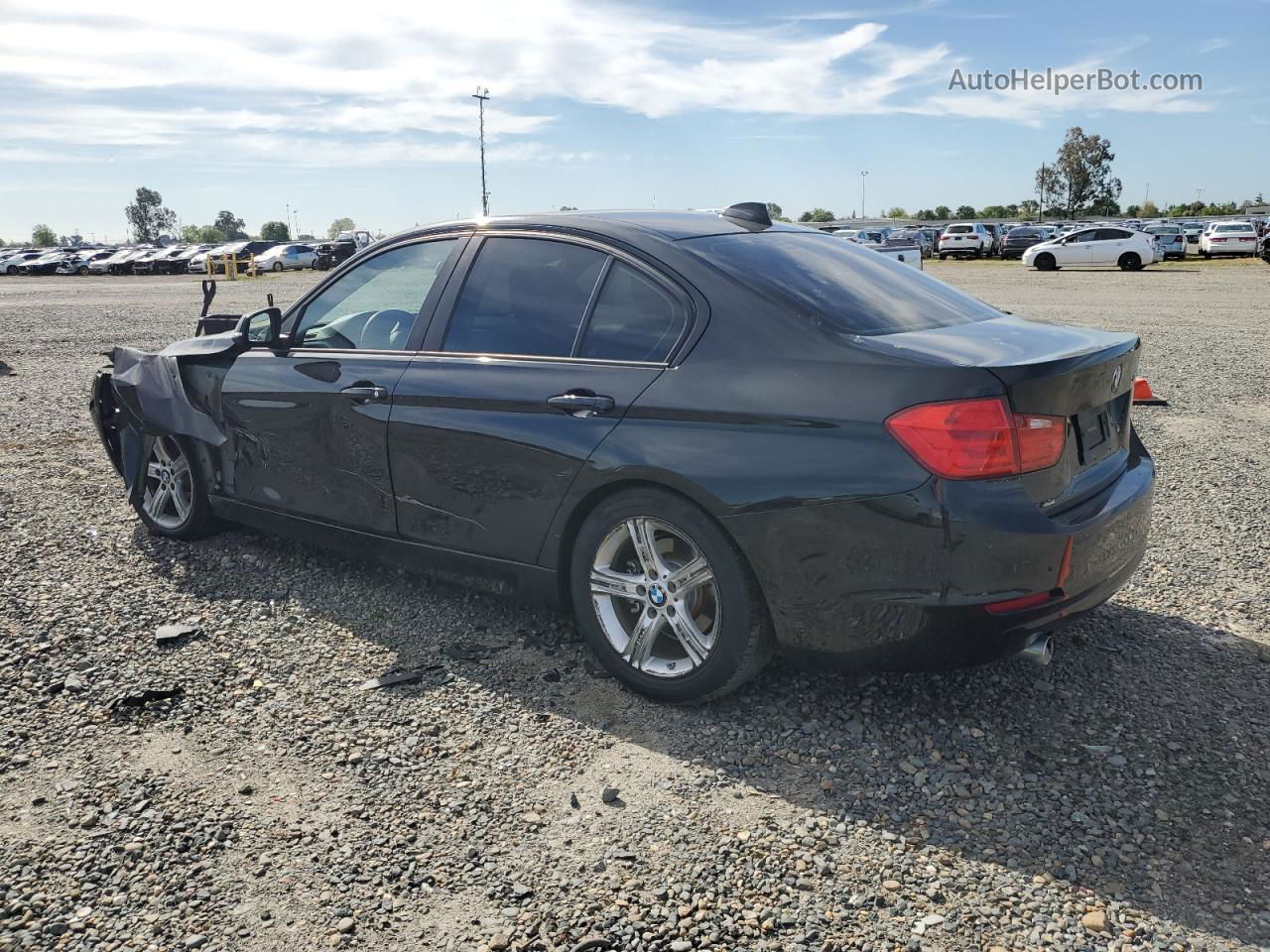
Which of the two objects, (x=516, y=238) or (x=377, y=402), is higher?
(x=516, y=238)

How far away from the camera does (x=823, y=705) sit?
11.9 ft

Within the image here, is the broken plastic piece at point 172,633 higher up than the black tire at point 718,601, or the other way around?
the black tire at point 718,601

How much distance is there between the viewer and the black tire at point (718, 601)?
333cm

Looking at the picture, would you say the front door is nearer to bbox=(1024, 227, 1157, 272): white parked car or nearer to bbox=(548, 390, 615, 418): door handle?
bbox=(548, 390, 615, 418): door handle

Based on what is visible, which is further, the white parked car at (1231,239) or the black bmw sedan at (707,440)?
the white parked car at (1231,239)

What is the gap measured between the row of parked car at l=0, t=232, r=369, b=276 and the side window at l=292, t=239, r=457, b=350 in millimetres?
49179

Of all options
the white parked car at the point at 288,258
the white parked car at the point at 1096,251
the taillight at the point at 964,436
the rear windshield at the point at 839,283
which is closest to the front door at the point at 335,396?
the rear windshield at the point at 839,283

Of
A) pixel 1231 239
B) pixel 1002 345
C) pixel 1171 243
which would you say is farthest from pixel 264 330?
pixel 1171 243

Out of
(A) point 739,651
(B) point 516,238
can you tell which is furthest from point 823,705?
(B) point 516,238

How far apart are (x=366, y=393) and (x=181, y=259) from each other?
62.0 meters

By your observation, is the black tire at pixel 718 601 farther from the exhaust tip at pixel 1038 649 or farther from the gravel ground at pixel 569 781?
the exhaust tip at pixel 1038 649

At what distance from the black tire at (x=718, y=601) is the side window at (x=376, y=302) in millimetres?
1324

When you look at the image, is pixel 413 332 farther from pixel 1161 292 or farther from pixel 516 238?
pixel 1161 292

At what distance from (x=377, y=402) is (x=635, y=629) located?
58.6 inches
